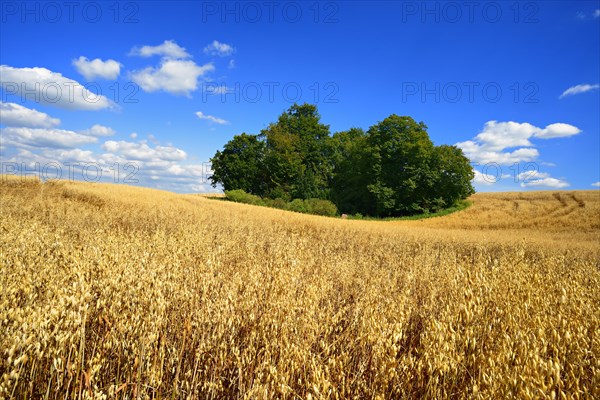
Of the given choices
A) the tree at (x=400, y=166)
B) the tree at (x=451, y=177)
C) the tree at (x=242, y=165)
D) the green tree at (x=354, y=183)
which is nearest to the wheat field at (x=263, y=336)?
the tree at (x=400, y=166)

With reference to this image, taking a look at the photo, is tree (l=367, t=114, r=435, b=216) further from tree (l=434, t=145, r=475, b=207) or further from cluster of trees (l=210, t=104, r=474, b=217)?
tree (l=434, t=145, r=475, b=207)

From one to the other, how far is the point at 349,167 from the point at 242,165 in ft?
56.9

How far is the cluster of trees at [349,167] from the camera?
139ft

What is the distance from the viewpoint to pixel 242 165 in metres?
53.4

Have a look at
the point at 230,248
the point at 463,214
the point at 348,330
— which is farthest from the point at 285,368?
the point at 463,214

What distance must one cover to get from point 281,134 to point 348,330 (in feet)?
167

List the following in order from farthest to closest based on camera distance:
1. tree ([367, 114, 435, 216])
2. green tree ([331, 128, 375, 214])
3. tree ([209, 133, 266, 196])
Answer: tree ([209, 133, 266, 196]) → green tree ([331, 128, 375, 214]) → tree ([367, 114, 435, 216])

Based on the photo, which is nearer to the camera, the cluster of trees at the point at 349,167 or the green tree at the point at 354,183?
the cluster of trees at the point at 349,167

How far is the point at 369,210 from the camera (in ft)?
155

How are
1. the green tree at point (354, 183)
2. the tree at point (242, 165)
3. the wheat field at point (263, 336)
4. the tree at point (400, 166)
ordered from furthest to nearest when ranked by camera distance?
the tree at point (242, 165) → the green tree at point (354, 183) → the tree at point (400, 166) → the wheat field at point (263, 336)

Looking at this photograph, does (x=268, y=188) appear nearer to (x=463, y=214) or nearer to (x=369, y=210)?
(x=369, y=210)

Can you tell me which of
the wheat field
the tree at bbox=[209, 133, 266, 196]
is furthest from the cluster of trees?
the wheat field

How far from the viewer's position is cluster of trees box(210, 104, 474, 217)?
139 feet

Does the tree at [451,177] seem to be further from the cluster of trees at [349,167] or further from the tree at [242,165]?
the tree at [242,165]
